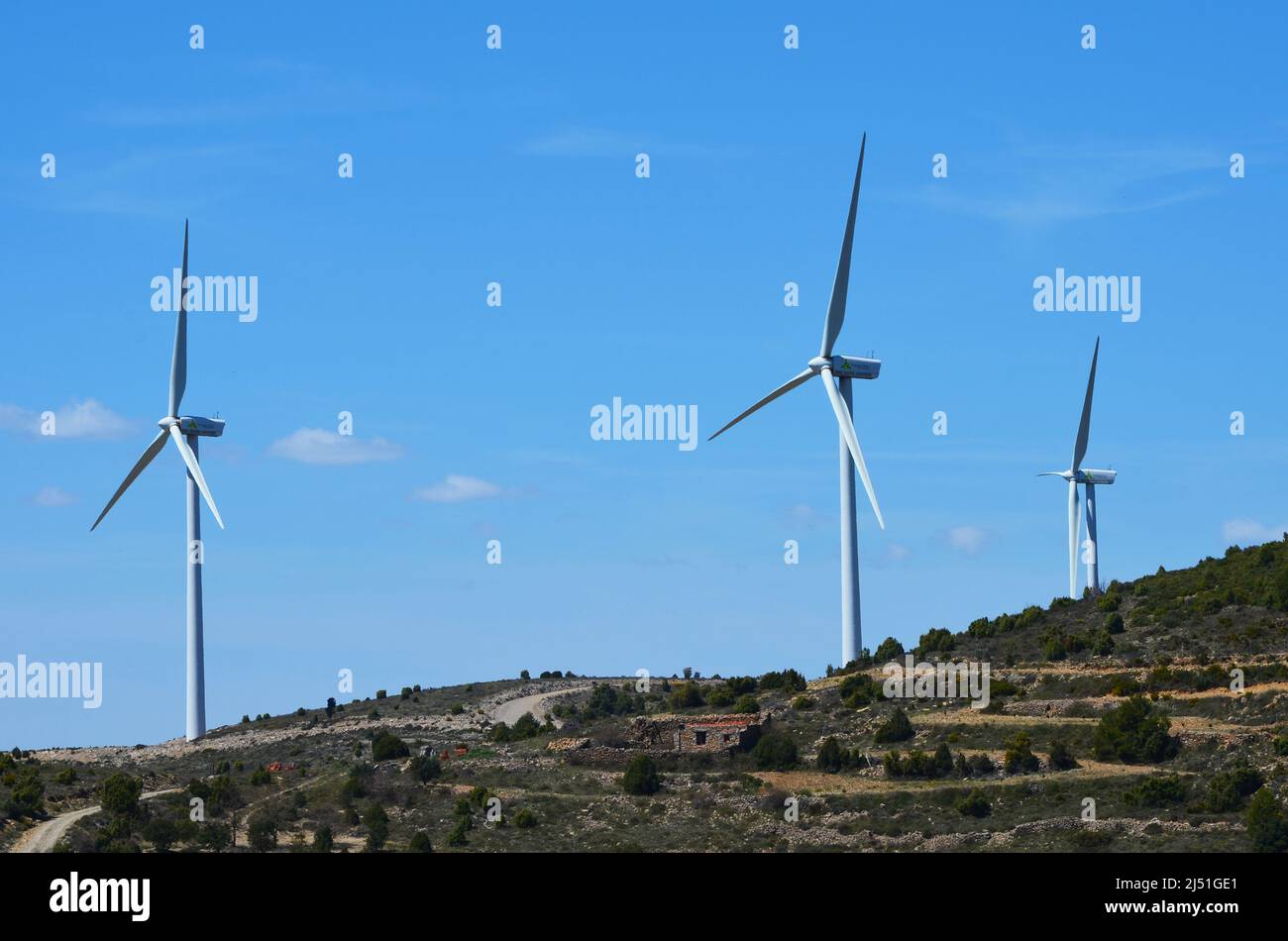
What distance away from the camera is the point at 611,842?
256 feet

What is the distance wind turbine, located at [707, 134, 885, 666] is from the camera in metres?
102

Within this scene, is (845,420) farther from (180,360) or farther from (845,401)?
(180,360)

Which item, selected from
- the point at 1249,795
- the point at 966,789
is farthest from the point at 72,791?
the point at 1249,795

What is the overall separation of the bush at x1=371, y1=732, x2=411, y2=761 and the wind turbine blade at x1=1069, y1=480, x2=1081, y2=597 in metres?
49.8

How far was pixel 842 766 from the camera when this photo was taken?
303 ft

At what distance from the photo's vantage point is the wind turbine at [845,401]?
102m

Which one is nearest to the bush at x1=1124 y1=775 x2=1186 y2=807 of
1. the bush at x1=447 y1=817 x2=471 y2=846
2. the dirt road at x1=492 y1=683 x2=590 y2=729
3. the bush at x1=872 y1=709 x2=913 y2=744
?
the bush at x1=872 y1=709 x2=913 y2=744

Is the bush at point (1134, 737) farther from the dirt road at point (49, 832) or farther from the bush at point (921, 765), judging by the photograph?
the dirt road at point (49, 832)

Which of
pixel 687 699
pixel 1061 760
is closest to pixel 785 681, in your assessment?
pixel 687 699

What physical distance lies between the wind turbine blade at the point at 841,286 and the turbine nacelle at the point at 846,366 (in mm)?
608

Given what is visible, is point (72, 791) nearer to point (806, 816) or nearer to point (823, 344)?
point (806, 816)

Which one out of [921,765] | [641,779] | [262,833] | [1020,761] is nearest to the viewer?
[262,833]

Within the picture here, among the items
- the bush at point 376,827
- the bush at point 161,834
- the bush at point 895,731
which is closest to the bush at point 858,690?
the bush at point 895,731

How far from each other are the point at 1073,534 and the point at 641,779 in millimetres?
52218
